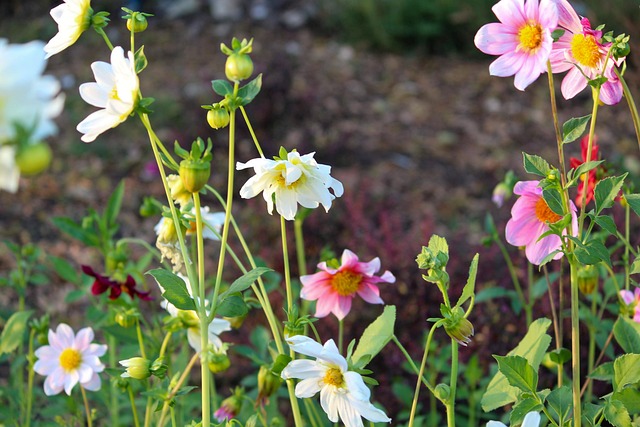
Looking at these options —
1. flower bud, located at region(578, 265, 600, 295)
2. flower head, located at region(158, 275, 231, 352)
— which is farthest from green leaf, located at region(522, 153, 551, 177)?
flower head, located at region(158, 275, 231, 352)

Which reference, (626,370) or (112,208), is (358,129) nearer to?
(112,208)

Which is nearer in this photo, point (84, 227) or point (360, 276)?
point (360, 276)

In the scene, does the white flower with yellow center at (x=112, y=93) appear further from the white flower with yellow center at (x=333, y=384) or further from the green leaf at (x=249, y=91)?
the white flower with yellow center at (x=333, y=384)

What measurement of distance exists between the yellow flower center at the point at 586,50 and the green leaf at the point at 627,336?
1.00 feet

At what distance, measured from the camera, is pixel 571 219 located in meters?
0.89

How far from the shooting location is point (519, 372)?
34.0 inches

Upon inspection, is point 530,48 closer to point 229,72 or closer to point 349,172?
point 229,72

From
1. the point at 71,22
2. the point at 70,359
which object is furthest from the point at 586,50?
the point at 70,359

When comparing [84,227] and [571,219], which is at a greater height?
[571,219]

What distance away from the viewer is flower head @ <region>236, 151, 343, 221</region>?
0.88 metres

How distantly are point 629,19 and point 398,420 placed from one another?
224cm

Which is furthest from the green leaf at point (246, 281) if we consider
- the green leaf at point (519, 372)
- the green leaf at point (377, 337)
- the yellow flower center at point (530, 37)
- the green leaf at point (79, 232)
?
the green leaf at point (79, 232)

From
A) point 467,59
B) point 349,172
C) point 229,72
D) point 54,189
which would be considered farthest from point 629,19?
point 229,72

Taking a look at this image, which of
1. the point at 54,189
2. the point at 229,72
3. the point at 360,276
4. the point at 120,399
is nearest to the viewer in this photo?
the point at 229,72
